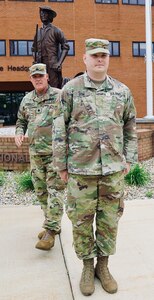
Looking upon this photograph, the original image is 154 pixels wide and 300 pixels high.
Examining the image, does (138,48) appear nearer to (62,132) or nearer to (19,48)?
(19,48)

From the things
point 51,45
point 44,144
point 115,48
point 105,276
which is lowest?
point 105,276

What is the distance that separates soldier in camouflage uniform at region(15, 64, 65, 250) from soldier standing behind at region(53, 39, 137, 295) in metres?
0.92

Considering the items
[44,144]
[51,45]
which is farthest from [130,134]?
[51,45]

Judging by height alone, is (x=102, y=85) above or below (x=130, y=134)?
above

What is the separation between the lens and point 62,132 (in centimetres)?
281

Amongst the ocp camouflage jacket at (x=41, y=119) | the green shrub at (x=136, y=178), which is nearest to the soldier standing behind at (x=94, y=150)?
the ocp camouflage jacket at (x=41, y=119)

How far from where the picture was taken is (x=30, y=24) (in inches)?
1084

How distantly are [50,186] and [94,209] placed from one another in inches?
42.2

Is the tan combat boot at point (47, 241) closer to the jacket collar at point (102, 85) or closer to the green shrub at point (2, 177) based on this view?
the jacket collar at point (102, 85)

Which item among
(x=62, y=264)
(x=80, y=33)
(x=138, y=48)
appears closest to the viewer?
(x=62, y=264)

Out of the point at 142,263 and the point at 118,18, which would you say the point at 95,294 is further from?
the point at 118,18

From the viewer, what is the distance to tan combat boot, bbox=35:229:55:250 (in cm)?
371

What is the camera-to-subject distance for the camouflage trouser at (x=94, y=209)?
110 inches

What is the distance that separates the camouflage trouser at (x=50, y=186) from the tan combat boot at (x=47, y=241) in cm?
6
